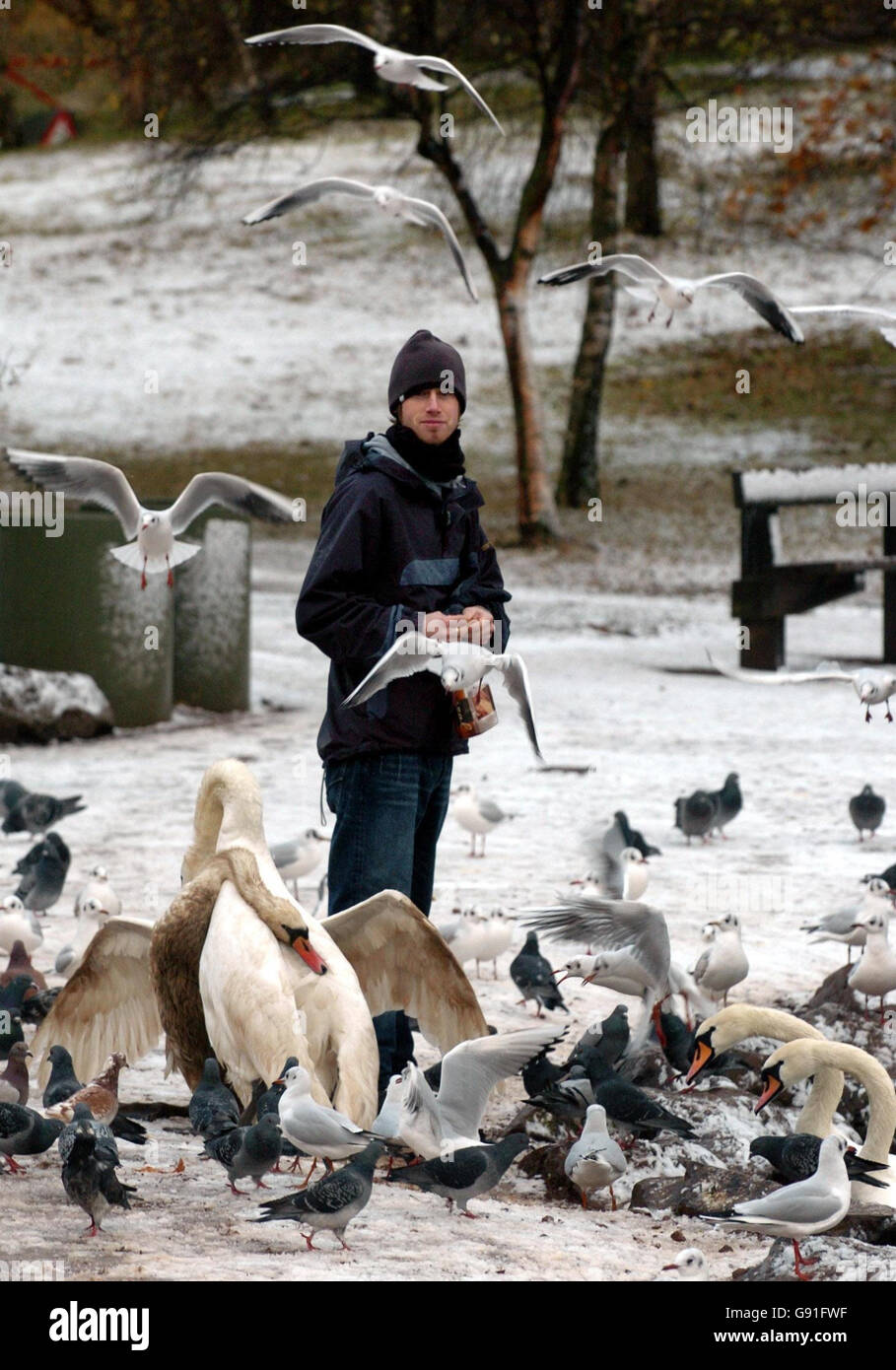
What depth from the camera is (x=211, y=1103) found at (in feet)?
14.5

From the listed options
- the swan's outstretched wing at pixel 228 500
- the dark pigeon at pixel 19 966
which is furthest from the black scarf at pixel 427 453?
the dark pigeon at pixel 19 966

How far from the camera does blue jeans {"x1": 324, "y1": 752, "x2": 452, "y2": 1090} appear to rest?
4.62 meters

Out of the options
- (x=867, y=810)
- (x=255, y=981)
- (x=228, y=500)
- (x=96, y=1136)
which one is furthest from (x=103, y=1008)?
(x=867, y=810)

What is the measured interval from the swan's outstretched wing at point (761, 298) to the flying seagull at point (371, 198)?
1215mm

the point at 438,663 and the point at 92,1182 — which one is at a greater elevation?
the point at 438,663

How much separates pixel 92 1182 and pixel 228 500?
2.68m

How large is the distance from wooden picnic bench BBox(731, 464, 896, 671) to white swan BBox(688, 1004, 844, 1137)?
8055mm

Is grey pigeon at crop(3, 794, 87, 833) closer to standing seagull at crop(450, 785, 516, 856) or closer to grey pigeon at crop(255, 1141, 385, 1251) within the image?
standing seagull at crop(450, 785, 516, 856)

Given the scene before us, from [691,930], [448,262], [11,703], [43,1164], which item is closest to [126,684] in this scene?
[11,703]

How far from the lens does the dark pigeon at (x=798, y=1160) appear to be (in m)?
4.32

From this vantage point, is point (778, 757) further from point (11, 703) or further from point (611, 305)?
point (611, 305)

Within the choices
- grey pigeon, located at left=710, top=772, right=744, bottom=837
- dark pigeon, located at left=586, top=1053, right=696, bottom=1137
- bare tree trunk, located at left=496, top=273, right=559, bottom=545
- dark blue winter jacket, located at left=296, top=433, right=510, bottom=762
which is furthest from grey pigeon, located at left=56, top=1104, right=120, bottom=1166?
bare tree trunk, located at left=496, top=273, right=559, bottom=545

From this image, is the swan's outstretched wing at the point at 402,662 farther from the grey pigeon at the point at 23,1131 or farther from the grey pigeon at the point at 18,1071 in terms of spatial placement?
the grey pigeon at the point at 18,1071

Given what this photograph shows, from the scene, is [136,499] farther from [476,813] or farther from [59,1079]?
[476,813]
